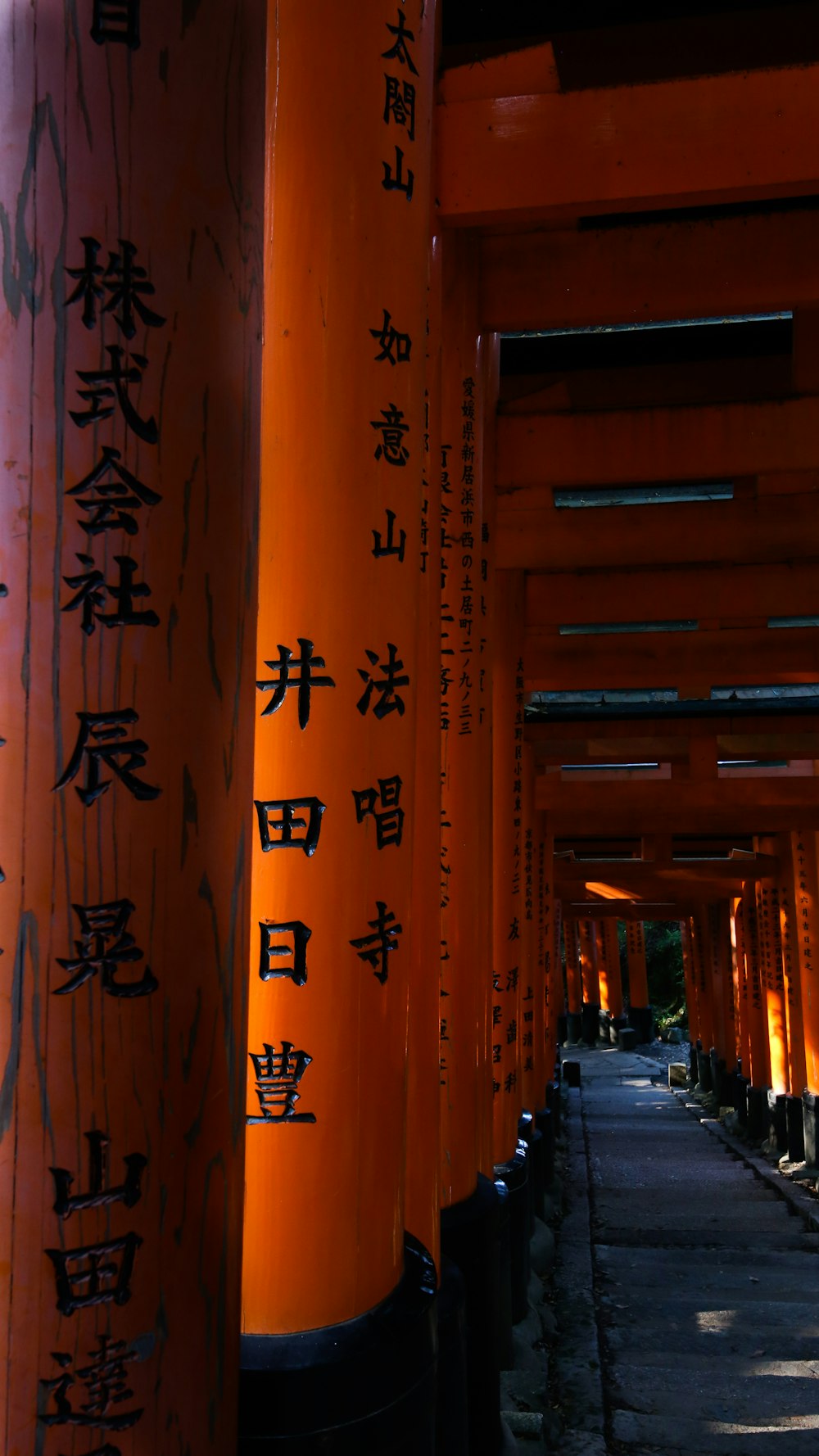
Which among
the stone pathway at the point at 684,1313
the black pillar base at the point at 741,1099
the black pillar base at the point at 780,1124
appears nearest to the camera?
the stone pathway at the point at 684,1313

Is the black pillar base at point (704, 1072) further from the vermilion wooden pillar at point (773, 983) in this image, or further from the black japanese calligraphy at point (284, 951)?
the black japanese calligraphy at point (284, 951)

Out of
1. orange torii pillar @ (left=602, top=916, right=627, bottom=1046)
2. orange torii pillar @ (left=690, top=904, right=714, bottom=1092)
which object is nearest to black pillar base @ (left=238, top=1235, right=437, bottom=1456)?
orange torii pillar @ (left=690, top=904, right=714, bottom=1092)

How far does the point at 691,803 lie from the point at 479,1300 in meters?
8.32

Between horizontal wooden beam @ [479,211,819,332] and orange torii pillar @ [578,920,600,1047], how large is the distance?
26528mm

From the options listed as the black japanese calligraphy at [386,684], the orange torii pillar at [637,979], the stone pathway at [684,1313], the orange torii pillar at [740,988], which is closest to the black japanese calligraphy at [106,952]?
the black japanese calligraphy at [386,684]

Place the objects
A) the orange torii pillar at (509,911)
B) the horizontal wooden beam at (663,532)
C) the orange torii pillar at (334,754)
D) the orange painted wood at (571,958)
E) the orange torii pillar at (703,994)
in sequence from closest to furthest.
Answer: the orange torii pillar at (334,754)
the orange torii pillar at (509,911)
the horizontal wooden beam at (663,532)
the orange torii pillar at (703,994)
the orange painted wood at (571,958)

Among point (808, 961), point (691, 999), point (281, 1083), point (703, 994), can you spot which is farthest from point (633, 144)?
point (691, 999)

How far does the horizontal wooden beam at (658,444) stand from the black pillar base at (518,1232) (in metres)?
3.61

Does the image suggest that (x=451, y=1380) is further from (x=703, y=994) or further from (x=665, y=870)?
(x=703, y=994)

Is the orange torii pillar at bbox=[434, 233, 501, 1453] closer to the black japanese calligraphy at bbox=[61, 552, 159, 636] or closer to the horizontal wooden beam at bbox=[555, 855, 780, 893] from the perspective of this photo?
the black japanese calligraphy at bbox=[61, 552, 159, 636]

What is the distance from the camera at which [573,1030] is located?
100ft

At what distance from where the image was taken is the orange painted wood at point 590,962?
31438 mm

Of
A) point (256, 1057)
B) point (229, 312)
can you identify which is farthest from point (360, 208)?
point (256, 1057)

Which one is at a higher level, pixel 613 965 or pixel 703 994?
pixel 613 965
